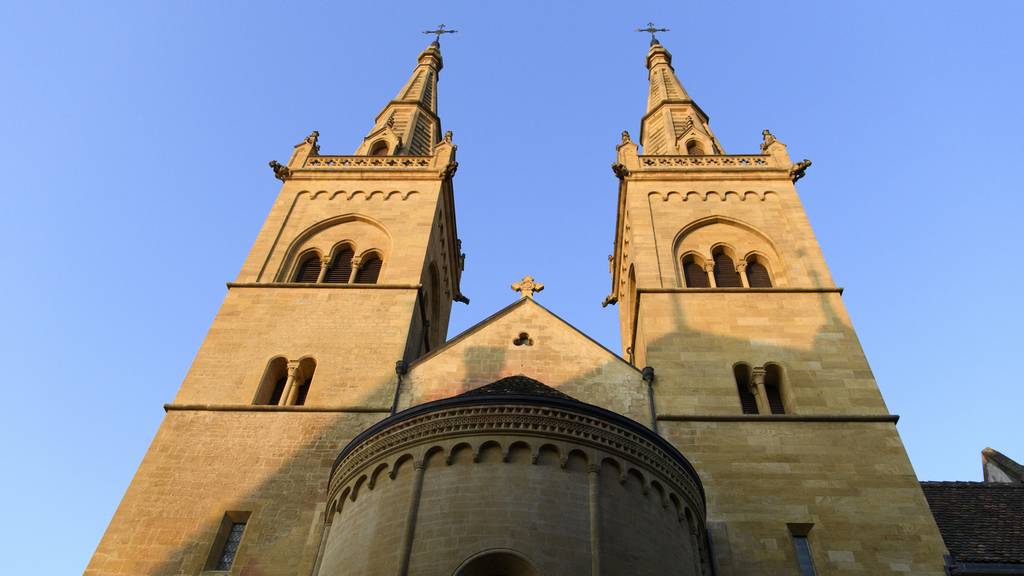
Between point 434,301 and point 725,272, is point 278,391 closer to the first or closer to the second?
point 434,301

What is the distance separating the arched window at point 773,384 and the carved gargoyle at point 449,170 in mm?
10559

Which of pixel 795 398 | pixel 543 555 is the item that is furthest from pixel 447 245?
pixel 543 555

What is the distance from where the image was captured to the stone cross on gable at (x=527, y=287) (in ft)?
62.5

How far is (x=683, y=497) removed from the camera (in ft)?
39.3

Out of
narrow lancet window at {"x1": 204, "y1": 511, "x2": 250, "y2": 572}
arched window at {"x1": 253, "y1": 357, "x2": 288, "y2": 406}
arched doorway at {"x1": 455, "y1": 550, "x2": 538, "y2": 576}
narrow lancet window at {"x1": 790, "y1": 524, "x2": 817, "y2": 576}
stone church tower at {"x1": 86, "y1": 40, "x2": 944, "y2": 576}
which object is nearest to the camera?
arched doorway at {"x1": 455, "y1": 550, "x2": 538, "y2": 576}

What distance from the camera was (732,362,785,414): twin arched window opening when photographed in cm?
1580

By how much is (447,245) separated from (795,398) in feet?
41.3

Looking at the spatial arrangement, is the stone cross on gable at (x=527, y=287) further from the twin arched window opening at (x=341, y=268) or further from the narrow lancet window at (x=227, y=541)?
the narrow lancet window at (x=227, y=541)

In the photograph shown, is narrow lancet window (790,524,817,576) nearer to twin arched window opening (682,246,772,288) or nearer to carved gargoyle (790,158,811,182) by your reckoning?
twin arched window opening (682,246,772,288)

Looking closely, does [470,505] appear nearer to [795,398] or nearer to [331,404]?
[331,404]

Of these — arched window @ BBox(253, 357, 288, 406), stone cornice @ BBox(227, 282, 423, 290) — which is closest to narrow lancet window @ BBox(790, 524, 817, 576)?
stone cornice @ BBox(227, 282, 423, 290)

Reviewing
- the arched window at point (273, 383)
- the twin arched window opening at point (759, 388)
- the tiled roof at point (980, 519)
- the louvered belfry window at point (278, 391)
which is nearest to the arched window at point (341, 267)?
the arched window at point (273, 383)

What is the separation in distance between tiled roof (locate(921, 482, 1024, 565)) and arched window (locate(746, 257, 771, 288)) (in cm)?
569

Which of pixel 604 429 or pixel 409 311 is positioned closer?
pixel 604 429
